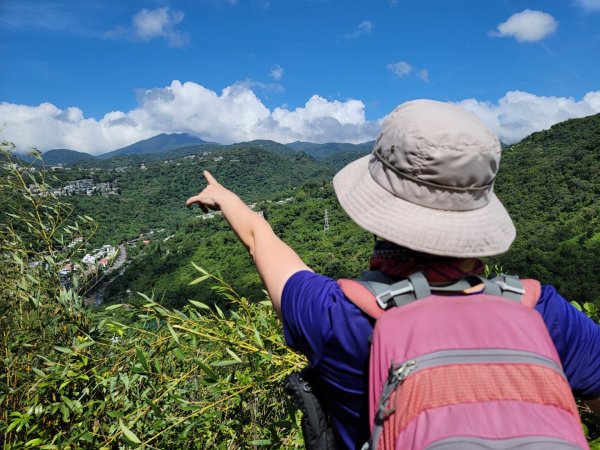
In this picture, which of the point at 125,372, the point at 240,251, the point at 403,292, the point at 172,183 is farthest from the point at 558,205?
the point at 172,183

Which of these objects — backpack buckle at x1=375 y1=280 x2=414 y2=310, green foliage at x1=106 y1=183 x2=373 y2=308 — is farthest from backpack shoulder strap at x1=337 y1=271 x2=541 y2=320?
green foliage at x1=106 y1=183 x2=373 y2=308

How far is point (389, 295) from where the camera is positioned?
70 cm

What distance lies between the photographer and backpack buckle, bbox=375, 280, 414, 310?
0.70 meters

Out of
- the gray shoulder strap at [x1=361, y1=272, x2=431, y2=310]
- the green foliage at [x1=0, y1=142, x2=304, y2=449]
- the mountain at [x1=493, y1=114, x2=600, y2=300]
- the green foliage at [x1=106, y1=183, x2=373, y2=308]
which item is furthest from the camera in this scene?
the green foliage at [x1=106, y1=183, x2=373, y2=308]

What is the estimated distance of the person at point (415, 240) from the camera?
28.7 inches

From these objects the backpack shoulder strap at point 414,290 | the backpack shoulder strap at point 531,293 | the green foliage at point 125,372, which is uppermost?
the backpack shoulder strap at point 414,290

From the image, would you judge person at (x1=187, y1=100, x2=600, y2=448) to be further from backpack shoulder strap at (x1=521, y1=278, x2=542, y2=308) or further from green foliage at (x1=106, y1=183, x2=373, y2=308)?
green foliage at (x1=106, y1=183, x2=373, y2=308)

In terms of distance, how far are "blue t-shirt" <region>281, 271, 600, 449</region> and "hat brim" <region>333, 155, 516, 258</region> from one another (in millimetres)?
146

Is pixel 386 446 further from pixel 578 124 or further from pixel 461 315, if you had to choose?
pixel 578 124

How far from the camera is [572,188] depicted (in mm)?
41188

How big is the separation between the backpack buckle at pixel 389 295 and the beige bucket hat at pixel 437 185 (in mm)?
77

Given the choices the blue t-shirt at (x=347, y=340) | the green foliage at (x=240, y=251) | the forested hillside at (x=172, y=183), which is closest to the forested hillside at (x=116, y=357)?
the blue t-shirt at (x=347, y=340)

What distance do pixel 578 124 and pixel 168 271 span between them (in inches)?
2363

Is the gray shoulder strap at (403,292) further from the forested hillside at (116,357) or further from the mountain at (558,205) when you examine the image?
the mountain at (558,205)
